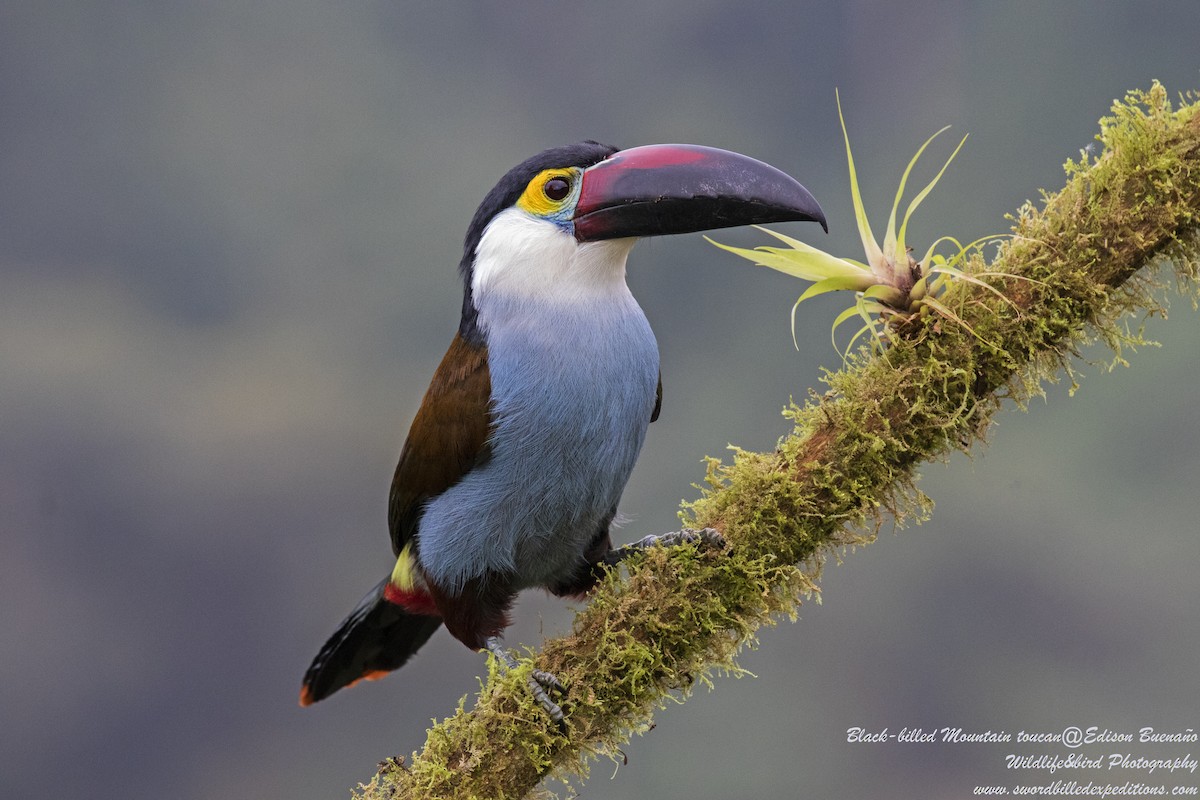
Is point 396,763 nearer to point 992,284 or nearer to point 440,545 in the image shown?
point 440,545

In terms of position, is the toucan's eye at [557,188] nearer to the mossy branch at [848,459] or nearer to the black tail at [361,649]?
the mossy branch at [848,459]

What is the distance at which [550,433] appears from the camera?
8.21 feet

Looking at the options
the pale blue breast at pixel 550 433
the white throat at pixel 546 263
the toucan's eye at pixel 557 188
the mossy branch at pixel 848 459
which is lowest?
the mossy branch at pixel 848 459

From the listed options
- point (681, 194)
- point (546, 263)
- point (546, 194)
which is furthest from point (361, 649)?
point (681, 194)

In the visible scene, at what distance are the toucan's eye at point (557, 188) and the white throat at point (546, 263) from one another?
2.6 inches

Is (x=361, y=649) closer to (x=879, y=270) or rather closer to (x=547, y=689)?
(x=547, y=689)

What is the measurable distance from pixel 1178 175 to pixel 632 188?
1099mm

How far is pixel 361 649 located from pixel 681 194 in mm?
1736

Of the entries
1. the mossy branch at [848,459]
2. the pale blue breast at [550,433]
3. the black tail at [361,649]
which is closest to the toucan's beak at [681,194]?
the pale blue breast at [550,433]

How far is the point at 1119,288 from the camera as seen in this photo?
77.1 inches

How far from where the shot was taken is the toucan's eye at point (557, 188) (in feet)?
8.38

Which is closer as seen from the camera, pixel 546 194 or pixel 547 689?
pixel 547 689

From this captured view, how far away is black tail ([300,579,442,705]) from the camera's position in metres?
3.18

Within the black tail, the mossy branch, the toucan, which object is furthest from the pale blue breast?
the black tail
